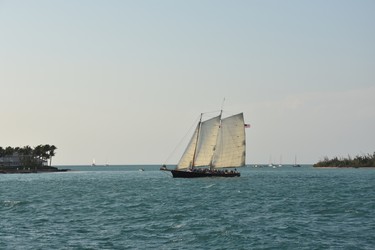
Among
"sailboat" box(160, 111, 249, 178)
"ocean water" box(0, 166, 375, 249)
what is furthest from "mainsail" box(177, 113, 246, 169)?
"ocean water" box(0, 166, 375, 249)

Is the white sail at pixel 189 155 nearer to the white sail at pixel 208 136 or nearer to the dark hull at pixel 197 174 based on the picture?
the white sail at pixel 208 136

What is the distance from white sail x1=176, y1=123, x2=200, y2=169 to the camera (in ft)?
511

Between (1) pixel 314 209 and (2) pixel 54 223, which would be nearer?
(2) pixel 54 223

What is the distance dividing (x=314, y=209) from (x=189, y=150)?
90.7 metres

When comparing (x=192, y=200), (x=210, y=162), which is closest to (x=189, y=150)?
(x=210, y=162)

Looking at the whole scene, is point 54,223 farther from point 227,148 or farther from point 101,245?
point 227,148

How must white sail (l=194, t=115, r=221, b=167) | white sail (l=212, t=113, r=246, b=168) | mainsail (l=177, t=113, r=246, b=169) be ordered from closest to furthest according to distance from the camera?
white sail (l=212, t=113, r=246, b=168) < mainsail (l=177, t=113, r=246, b=169) < white sail (l=194, t=115, r=221, b=167)

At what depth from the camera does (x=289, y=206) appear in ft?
234

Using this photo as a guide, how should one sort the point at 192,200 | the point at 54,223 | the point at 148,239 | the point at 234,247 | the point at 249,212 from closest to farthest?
the point at 234,247 < the point at 148,239 < the point at 54,223 < the point at 249,212 < the point at 192,200

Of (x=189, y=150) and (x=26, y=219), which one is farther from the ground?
→ (x=189, y=150)

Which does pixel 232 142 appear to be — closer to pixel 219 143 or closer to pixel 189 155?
pixel 219 143

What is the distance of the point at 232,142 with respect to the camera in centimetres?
15375

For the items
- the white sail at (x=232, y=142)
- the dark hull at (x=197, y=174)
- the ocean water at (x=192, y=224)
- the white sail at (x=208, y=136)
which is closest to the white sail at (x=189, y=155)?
the white sail at (x=208, y=136)

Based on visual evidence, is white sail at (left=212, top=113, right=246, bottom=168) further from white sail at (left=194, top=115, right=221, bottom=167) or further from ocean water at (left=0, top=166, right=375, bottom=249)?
ocean water at (left=0, top=166, right=375, bottom=249)
